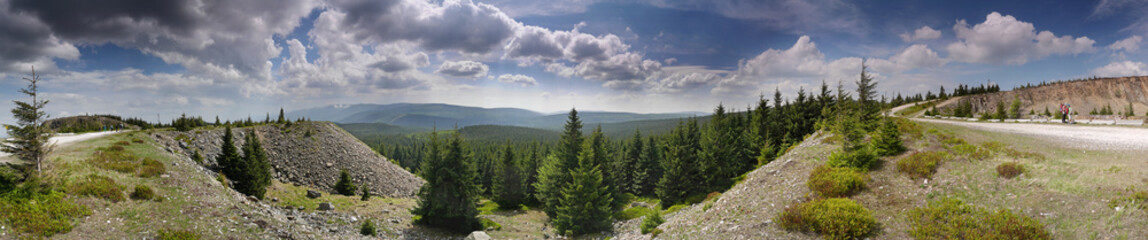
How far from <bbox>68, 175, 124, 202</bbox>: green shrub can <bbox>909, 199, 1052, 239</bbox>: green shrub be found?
32.5 meters

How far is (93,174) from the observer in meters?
17.2

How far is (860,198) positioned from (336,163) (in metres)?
51.3

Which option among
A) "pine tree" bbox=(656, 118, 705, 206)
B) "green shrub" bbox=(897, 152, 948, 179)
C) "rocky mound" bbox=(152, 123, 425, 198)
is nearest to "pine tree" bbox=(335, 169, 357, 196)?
"rocky mound" bbox=(152, 123, 425, 198)

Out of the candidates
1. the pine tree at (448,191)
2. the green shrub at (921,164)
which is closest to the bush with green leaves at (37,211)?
the pine tree at (448,191)

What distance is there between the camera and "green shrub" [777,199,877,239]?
1259cm

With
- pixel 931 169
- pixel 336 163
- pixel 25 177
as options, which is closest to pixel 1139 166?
pixel 931 169

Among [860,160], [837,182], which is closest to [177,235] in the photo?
[837,182]

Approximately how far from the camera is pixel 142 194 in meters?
17.2

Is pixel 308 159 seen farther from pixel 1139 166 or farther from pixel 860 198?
pixel 1139 166

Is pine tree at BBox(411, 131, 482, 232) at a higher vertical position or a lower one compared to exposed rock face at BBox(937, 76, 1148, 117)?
lower

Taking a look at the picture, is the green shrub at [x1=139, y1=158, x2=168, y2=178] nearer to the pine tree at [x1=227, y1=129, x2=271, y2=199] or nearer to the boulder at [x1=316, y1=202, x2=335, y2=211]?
the pine tree at [x1=227, y1=129, x2=271, y2=199]

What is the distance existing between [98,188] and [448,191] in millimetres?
17242

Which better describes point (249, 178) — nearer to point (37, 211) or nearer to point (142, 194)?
point (142, 194)

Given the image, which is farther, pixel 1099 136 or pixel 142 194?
pixel 1099 136
